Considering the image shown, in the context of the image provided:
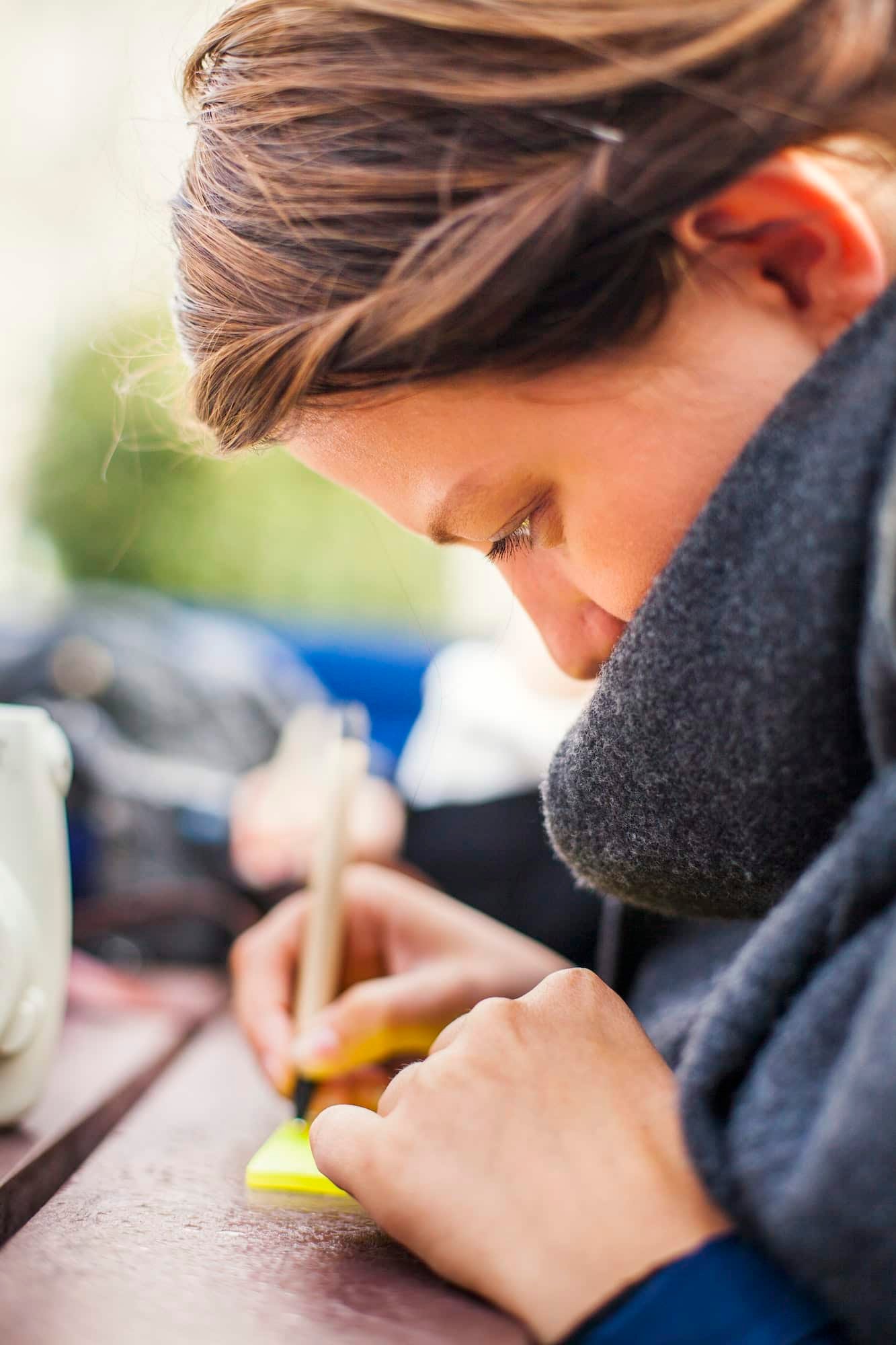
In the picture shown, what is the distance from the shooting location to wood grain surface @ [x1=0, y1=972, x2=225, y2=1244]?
31cm

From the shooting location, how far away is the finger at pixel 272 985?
43cm

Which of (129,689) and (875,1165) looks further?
(129,689)

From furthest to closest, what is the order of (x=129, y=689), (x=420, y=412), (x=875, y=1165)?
(x=129, y=689) < (x=420, y=412) < (x=875, y=1165)

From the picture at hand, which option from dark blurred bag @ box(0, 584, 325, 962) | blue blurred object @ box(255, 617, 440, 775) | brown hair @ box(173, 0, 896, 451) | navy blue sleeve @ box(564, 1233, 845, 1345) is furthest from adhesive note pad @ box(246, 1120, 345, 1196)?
blue blurred object @ box(255, 617, 440, 775)

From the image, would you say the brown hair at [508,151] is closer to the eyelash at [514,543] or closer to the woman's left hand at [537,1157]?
the eyelash at [514,543]

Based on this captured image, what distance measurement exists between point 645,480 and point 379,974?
0.31 m

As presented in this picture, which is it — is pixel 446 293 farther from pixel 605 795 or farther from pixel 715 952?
pixel 715 952

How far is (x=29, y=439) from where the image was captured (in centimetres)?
152

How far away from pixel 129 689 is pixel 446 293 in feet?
2.09

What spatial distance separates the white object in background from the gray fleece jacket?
0.61 feet

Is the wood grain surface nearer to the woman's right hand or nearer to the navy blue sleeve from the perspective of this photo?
the woman's right hand

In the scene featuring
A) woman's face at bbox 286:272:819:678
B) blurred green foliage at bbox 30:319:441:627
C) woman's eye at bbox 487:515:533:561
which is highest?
woman's face at bbox 286:272:819:678

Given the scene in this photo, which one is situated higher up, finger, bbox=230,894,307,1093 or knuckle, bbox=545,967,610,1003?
knuckle, bbox=545,967,610,1003

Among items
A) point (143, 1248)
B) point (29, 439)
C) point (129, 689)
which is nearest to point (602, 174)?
point (143, 1248)
